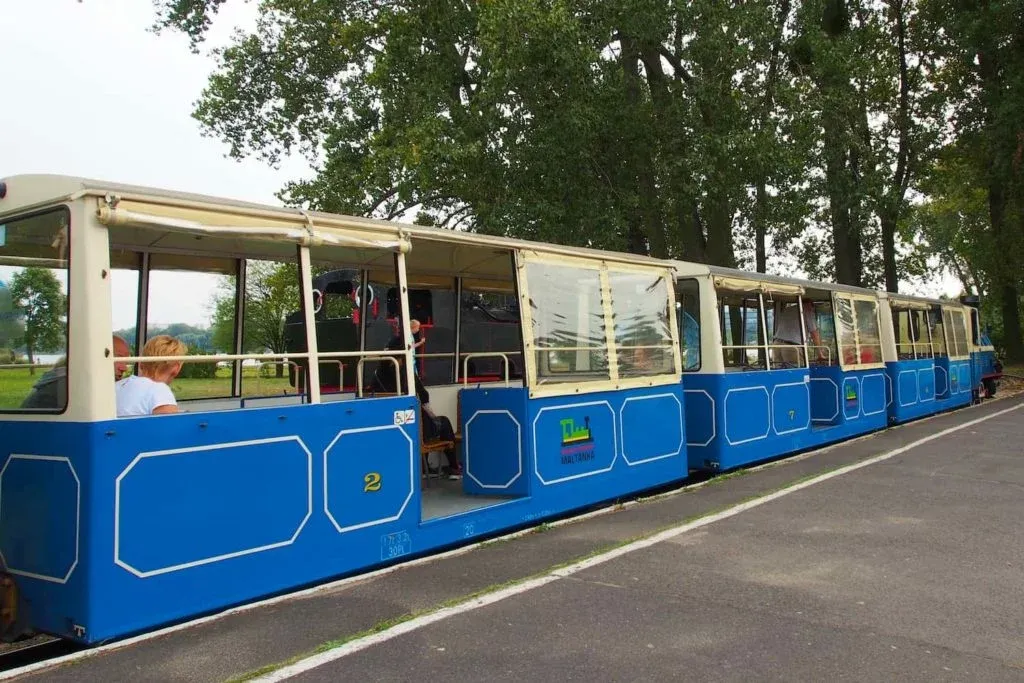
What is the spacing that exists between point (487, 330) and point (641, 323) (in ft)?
8.68

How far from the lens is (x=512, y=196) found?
16.4m

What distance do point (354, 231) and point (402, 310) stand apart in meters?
0.71

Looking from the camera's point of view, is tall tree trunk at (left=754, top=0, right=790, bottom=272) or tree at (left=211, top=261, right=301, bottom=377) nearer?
tree at (left=211, top=261, right=301, bottom=377)

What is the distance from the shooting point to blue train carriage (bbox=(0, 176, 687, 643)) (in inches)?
173

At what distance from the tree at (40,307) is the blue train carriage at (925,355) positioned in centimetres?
1394

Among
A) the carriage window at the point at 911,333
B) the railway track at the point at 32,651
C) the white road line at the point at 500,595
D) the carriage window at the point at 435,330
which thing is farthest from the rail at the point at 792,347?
the railway track at the point at 32,651

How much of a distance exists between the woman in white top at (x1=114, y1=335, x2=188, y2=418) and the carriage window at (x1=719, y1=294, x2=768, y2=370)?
714 cm

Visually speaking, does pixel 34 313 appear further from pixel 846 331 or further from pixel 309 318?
pixel 846 331

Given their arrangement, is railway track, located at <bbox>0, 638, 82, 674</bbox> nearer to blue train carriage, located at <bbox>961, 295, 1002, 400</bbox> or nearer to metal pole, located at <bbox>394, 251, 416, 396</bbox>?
metal pole, located at <bbox>394, 251, 416, 396</bbox>

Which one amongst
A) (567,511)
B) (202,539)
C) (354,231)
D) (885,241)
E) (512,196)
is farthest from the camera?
(885,241)

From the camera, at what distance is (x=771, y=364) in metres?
11.3

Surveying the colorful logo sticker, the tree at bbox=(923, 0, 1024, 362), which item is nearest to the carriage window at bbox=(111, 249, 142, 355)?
the colorful logo sticker

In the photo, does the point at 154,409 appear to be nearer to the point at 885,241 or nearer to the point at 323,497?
the point at 323,497

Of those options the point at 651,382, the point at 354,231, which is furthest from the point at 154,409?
the point at 651,382
